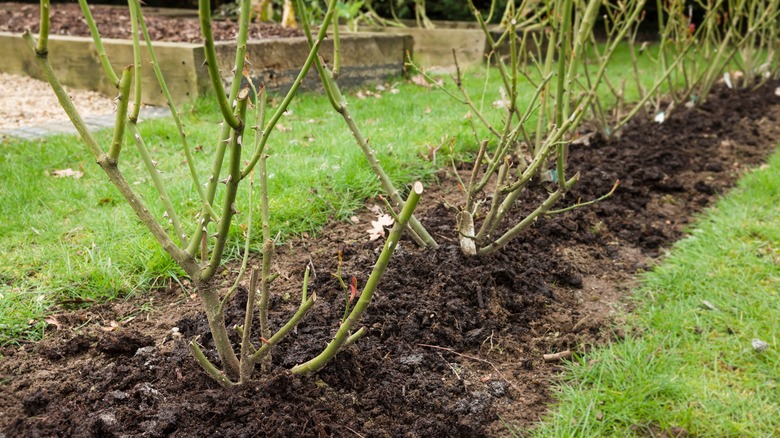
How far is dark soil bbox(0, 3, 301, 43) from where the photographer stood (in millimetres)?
7207

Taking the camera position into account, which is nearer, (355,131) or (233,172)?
(233,172)

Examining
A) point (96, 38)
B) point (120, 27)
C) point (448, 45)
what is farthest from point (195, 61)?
point (448, 45)

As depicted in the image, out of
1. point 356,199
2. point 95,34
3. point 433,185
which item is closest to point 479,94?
point 433,185

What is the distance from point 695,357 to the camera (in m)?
2.43

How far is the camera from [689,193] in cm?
412

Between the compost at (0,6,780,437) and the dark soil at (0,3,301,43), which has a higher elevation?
the dark soil at (0,3,301,43)

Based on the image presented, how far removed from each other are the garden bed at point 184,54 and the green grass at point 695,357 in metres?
3.65

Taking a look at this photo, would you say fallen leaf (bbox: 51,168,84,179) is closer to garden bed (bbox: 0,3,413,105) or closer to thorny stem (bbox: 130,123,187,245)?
garden bed (bbox: 0,3,413,105)

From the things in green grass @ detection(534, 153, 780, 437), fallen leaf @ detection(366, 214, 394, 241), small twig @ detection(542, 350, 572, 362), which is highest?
fallen leaf @ detection(366, 214, 394, 241)

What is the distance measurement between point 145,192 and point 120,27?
5211 millimetres

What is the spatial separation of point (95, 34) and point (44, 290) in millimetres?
1538

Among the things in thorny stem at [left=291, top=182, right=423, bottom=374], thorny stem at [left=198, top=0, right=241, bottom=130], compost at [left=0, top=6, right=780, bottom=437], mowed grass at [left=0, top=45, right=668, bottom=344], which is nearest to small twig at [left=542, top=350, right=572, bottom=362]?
compost at [left=0, top=6, right=780, bottom=437]

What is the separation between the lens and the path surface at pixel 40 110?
509cm

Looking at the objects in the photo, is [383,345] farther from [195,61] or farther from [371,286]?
[195,61]
